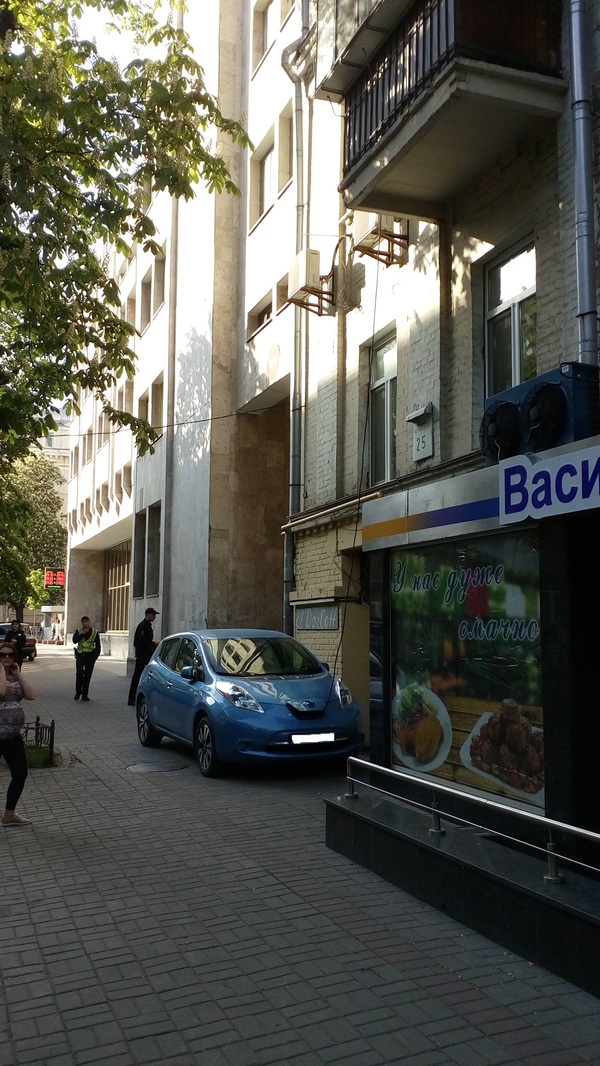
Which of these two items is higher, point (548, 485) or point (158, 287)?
point (158, 287)

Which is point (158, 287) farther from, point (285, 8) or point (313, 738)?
point (313, 738)

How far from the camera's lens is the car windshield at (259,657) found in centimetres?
1055

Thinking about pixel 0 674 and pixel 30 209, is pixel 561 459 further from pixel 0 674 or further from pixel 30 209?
pixel 30 209

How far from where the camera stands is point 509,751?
22.1 ft

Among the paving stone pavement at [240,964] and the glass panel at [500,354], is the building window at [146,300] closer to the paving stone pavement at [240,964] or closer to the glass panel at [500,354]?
the glass panel at [500,354]

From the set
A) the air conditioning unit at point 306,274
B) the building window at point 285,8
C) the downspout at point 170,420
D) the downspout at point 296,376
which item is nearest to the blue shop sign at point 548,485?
the air conditioning unit at point 306,274

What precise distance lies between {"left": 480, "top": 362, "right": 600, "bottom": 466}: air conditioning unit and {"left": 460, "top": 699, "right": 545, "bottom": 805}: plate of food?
1.93 metres

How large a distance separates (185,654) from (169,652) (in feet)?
2.34

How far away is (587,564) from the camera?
19.6 feet

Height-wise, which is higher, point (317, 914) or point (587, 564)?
point (587, 564)

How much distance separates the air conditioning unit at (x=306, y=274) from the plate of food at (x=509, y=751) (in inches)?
335

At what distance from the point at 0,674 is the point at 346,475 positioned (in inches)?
275

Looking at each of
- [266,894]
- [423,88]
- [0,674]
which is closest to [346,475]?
[423,88]

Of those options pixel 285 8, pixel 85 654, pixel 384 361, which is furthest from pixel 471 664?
pixel 285 8
